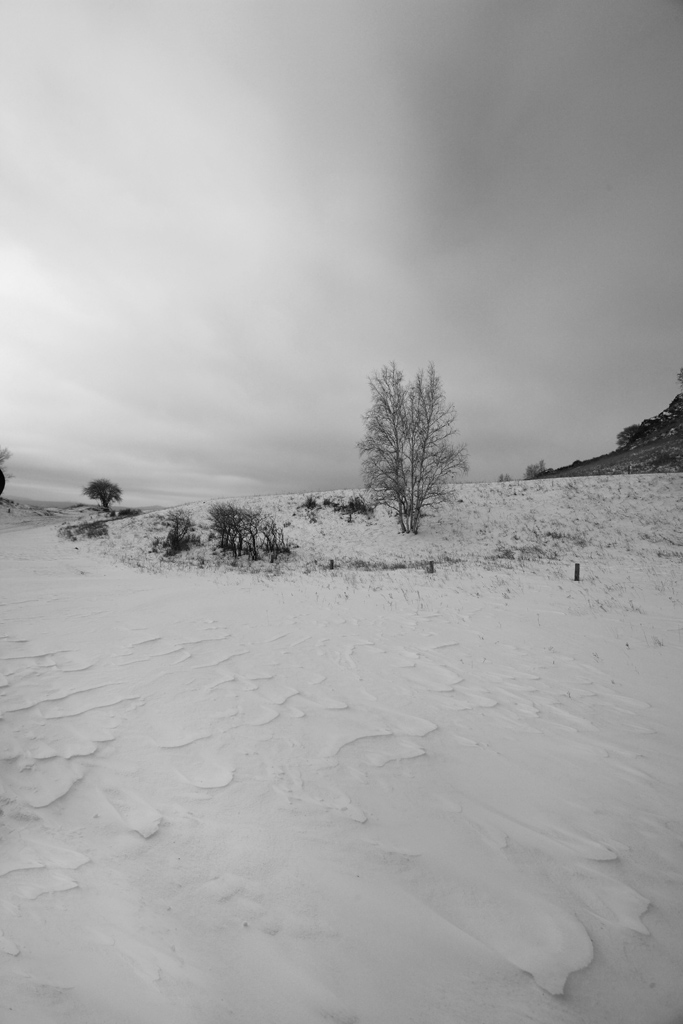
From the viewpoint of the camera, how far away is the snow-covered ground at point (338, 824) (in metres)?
1.53

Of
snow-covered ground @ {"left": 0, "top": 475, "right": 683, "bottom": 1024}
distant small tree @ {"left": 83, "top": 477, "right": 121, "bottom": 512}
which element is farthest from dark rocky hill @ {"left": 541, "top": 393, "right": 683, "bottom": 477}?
distant small tree @ {"left": 83, "top": 477, "right": 121, "bottom": 512}

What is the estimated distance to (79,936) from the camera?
161 centimetres

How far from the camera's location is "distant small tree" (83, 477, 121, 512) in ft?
161

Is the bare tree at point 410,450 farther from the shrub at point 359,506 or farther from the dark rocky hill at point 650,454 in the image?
the dark rocky hill at point 650,454

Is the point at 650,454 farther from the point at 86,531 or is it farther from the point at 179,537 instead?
the point at 86,531

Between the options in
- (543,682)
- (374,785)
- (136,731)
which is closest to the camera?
(374,785)

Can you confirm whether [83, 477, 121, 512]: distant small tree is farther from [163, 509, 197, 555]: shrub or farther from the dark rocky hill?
the dark rocky hill

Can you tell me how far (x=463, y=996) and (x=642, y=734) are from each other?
3.07m

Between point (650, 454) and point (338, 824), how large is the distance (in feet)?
142

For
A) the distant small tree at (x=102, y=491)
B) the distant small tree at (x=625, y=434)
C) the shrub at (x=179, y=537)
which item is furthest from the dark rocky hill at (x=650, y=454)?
the distant small tree at (x=102, y=491)

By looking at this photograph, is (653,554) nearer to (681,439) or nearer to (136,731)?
(136,731)

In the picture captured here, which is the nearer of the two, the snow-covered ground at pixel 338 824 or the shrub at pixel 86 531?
the snow-covered ground at pixel 338 824

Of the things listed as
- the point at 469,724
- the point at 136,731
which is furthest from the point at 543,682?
the point at 136,731

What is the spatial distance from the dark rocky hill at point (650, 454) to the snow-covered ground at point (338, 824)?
102 feet
